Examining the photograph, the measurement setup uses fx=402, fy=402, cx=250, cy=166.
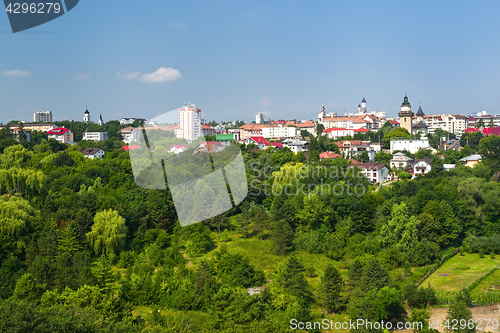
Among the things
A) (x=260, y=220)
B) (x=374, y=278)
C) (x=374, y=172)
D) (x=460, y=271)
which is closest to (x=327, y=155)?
(x=374, y=172)

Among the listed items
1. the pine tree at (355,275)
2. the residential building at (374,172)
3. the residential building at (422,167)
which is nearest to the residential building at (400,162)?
the residential building at (422,167)

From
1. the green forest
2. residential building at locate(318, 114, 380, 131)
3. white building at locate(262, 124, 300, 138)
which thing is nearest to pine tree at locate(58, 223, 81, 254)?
the green forest

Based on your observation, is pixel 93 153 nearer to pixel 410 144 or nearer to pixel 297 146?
pixel 297 146

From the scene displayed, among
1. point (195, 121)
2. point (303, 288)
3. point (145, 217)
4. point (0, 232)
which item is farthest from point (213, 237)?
point (195, 121)

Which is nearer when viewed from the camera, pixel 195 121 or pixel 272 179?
pixel 272 179

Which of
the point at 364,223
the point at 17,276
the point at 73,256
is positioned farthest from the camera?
the point at 364,223

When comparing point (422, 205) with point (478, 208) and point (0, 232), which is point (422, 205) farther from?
point (0, 232)
